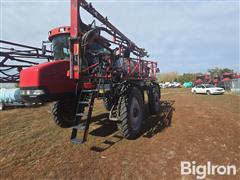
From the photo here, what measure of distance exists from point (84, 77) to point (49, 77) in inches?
32.5

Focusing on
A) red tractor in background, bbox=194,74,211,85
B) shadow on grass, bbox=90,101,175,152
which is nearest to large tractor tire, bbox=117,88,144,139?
shadow on grass, bbox=90,101,175,152

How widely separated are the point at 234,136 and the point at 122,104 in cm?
351

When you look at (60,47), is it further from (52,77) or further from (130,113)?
(130,113)

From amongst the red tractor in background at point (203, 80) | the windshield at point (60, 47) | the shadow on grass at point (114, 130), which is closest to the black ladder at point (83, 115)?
the shadow on grass at point (114, 130)

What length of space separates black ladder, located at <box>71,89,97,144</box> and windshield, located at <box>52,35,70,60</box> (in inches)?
48.3

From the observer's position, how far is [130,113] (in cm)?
558

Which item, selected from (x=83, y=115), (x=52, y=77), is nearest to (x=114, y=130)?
(x=83, y=115)

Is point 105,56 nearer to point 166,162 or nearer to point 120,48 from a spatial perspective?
point 120,48

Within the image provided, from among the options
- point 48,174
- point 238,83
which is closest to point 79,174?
point 48,174

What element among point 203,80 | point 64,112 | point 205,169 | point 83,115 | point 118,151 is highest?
point 203,80

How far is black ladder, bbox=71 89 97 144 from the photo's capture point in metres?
4.56

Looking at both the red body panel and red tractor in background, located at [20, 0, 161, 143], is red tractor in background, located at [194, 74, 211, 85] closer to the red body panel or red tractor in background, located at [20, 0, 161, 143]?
red tractor in background, located at [20, 0, 161, 143]

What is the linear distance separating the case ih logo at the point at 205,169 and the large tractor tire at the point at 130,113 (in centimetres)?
167

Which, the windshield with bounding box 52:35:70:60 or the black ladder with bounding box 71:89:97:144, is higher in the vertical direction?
the windshield with bounding box 52:35:70:60
